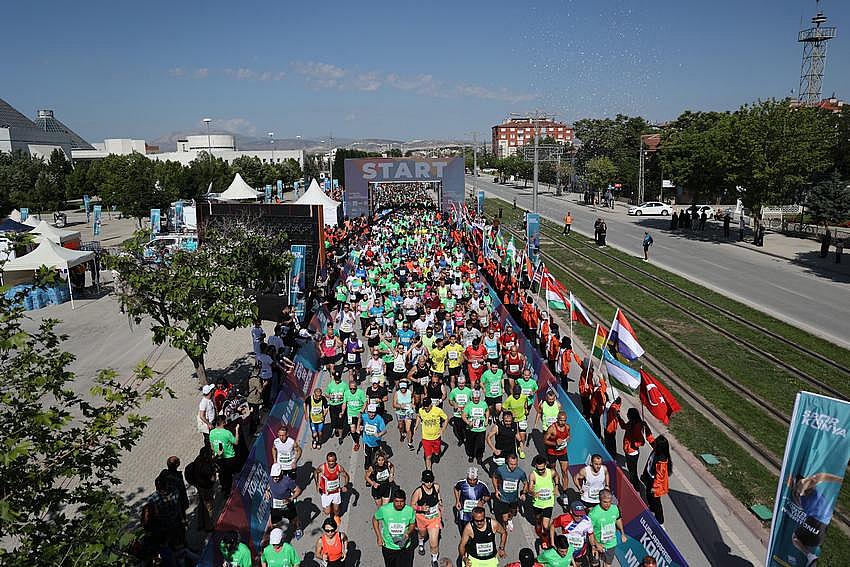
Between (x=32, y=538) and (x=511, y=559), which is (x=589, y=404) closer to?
(x=511, y=559)

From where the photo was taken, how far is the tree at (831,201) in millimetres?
33688

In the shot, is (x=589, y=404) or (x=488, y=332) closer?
(x=589, y=404)

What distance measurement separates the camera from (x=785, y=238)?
3819cm

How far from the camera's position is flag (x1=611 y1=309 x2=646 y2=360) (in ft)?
32.1

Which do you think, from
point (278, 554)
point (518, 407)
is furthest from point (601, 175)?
point (278, 554)

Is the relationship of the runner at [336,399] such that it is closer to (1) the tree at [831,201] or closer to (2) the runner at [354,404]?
(2) the runner at [354,404]

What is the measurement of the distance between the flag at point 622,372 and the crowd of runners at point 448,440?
538 millimetres

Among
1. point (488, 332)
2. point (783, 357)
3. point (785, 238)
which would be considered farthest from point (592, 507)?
point (785, 238)

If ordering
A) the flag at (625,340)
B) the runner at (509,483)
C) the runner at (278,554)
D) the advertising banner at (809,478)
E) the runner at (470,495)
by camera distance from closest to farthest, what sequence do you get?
the advertising banner at (809,478) < the runner at (278,554) < the runner at (470,495) < the runner at (509,483) < the flag at (625,340)

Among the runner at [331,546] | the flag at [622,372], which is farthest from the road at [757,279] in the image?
the runner at [331,546]

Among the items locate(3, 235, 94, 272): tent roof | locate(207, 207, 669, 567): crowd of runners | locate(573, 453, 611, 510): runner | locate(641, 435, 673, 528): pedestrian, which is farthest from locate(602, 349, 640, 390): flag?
locate(3, 235, 94, 272): tent roof

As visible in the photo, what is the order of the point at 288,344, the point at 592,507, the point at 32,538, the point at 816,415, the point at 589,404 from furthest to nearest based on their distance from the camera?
the point at 288,344
the point at 589,404
the point at 592,507
the point at 816,415
the point at 32,538

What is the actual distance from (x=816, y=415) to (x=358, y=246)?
2679cm

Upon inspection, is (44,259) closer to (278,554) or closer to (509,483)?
(278,554)
